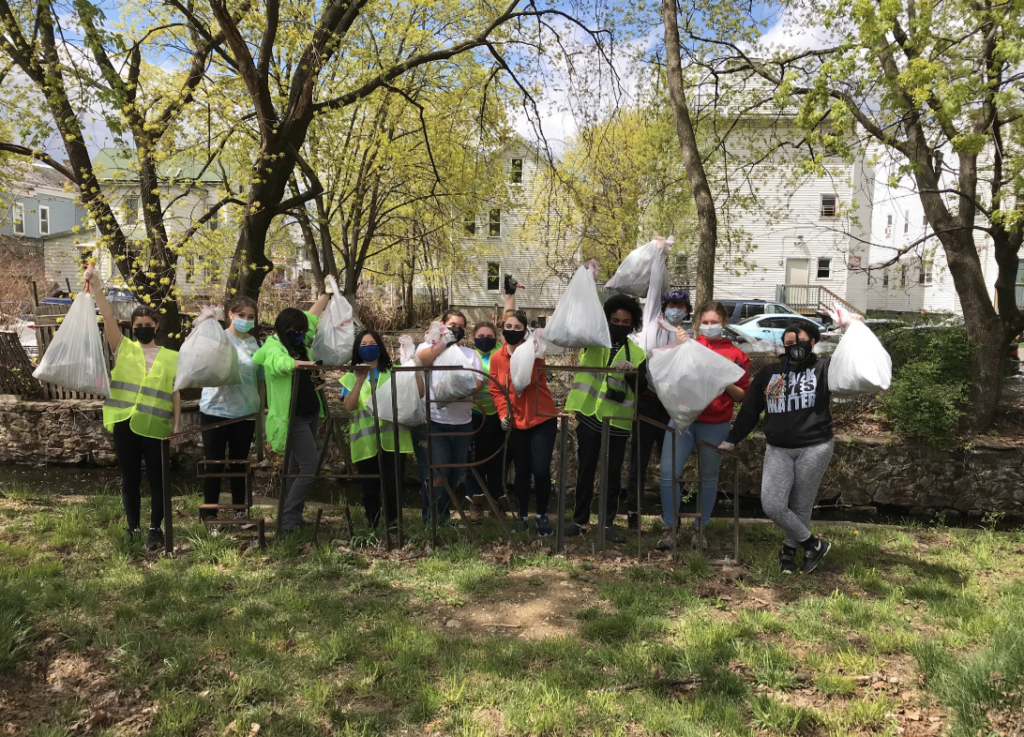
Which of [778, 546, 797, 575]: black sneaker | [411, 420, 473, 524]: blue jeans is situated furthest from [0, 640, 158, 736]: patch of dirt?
[778, 546, 797, 575]: black sneaker

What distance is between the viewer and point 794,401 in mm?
4246

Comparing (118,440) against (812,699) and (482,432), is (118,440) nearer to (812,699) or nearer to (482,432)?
(482,432)

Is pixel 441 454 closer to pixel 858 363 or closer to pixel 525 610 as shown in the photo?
pixel 525 610

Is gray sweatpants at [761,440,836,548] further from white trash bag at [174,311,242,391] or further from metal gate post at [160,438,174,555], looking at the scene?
metal gate post at [160,438,174,555]

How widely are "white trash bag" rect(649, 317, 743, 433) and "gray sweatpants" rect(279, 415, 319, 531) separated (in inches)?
95.7

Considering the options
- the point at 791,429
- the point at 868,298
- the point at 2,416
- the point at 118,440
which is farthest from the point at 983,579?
the point at 868,298

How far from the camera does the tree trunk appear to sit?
7453mm

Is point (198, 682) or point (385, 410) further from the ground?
point (385, 410)

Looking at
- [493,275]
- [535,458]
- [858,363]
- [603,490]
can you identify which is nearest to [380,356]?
[535,458]

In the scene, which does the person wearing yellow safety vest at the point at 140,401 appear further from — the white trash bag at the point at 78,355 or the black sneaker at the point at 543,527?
the black sneaker at the point at 543,527

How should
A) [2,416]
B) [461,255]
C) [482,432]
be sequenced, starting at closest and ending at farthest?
[482,432], [2,416], [461,255]

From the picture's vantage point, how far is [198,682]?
9.91 ft

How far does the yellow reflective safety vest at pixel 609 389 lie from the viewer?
4.62 meters

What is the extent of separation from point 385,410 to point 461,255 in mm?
13297
